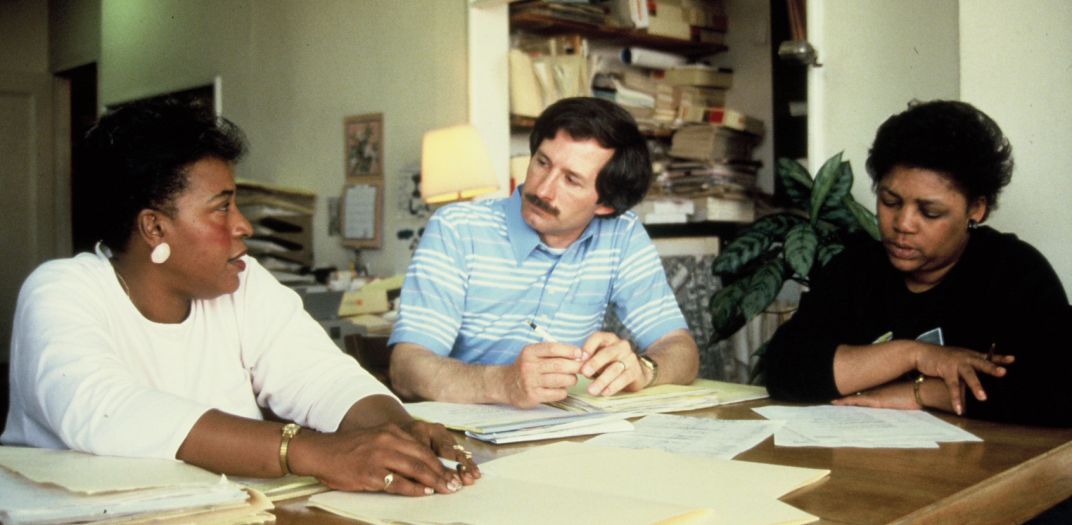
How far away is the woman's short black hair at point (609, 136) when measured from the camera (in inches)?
83.9

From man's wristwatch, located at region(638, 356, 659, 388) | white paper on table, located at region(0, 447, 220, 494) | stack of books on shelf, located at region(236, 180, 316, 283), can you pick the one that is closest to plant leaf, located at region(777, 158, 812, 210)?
man's wristwatch, located at region(638, 356, 659, 388)

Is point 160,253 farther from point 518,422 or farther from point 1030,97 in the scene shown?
point 1030,97

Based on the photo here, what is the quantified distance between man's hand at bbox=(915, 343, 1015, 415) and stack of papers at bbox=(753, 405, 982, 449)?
6 centimetres

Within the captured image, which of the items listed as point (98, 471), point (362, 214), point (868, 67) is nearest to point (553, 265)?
point (98, 471)

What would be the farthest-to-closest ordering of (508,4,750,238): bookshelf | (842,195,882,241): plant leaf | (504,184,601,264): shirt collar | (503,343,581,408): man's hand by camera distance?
(508,4,750,238): bookshelf → (842,195,882,241): plant leaf → (504,184,601,264): shirt collar → (503,343,581,408): man's hand

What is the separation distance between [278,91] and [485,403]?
414 centimetres

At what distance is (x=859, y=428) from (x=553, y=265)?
86cm

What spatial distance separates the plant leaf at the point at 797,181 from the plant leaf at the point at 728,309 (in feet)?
1.02

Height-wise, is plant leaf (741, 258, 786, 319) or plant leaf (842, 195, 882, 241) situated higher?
plant leaf (842, 195, 882, 241)

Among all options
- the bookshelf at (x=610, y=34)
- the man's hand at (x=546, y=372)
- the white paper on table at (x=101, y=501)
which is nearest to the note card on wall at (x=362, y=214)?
the bookshelf at (x=610, y=34)

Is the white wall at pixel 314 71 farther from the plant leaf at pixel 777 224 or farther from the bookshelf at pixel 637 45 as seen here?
the plant leaf at pixel 777 224

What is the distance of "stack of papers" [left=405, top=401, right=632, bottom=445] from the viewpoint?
1.37 m

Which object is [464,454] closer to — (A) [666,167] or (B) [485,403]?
(B) [485,403]

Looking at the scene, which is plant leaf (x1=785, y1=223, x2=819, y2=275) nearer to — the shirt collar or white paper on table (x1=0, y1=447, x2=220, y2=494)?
the shirt collar
